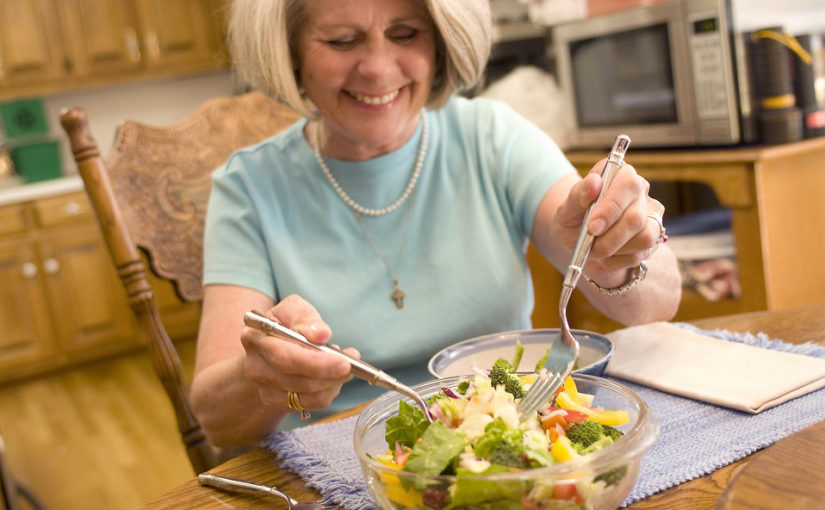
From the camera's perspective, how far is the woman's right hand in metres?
0.74

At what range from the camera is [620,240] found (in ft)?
2.61

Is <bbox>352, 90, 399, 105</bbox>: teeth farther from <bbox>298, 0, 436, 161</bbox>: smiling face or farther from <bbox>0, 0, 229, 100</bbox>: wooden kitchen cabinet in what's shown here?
<bbox>0, 0, 229, 100</bbox>: wooden kitchen cabinet

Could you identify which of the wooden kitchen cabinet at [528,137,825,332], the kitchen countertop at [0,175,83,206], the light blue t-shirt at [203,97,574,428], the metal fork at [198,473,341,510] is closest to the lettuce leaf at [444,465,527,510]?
the metal fork at [198,473,341,510]

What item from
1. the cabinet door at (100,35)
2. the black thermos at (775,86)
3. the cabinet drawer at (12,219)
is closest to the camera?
the black thermos at (775,86)

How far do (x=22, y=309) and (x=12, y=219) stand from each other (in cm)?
45

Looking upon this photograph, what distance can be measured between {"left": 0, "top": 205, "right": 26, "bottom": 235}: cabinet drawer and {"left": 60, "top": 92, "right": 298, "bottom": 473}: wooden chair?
2750 millimetres

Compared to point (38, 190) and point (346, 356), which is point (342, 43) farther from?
point (38, 190)

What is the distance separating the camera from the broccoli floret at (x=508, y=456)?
1.82 feet

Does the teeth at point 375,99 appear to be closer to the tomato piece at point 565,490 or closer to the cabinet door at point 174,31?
the tomato piece at point 565,490

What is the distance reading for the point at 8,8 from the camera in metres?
3.98

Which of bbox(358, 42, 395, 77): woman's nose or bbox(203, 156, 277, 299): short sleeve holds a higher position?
bbox(358, 42, 395, 77): woman's nose

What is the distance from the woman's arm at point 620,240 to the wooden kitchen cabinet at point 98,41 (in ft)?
11.9

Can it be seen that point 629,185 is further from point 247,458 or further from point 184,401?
point 184,401

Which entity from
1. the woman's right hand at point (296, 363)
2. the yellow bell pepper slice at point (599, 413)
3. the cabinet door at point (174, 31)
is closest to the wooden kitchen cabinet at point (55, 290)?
the cabinet door at point (174, 31)
